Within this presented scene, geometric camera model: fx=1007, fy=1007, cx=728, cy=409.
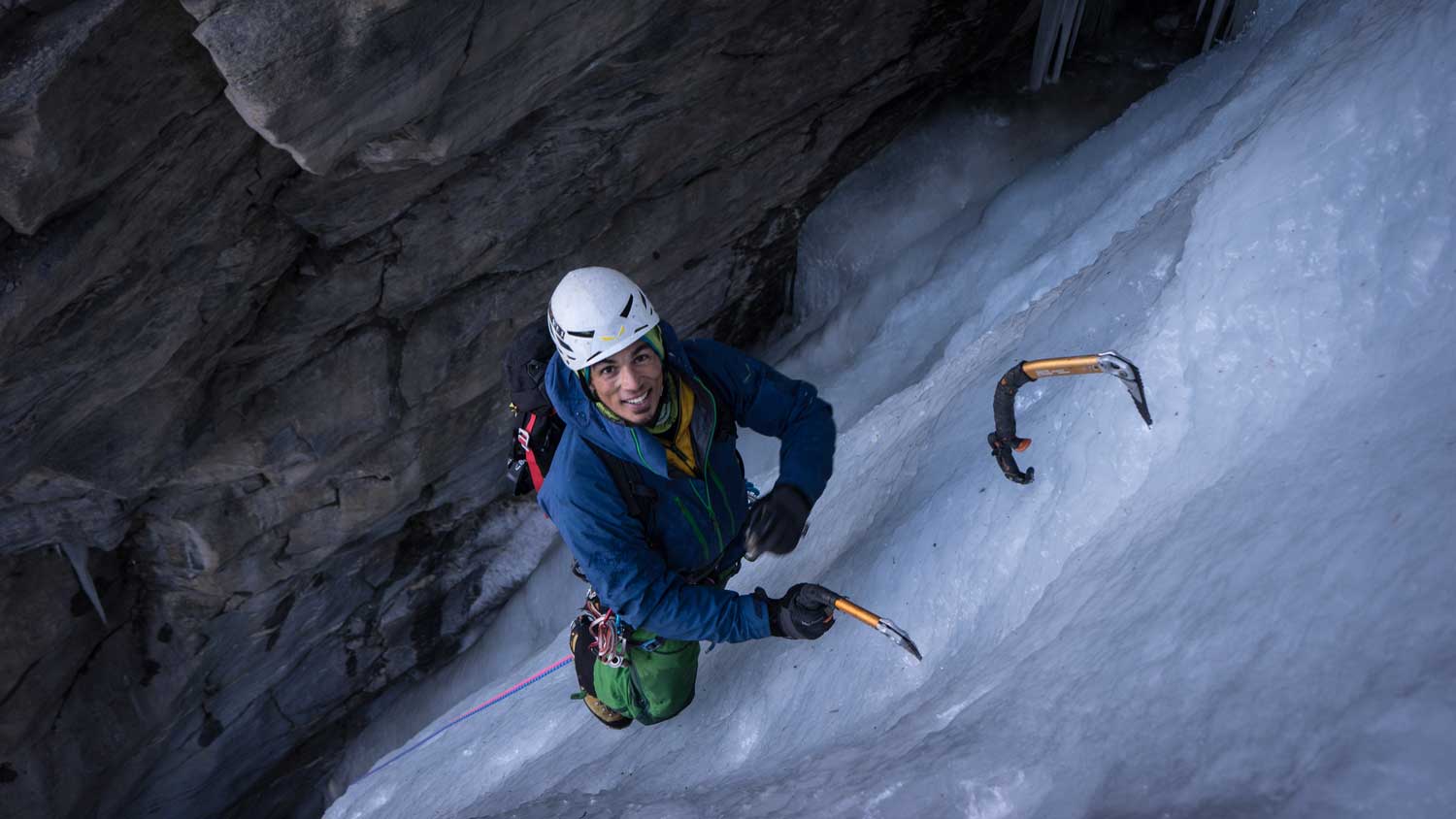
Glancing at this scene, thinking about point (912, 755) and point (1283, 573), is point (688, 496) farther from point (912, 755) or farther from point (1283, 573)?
point (1283, 573)

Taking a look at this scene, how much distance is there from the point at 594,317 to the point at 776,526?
757 millimetres

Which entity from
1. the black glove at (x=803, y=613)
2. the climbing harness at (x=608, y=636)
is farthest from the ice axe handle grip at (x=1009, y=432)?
the climbing harness at (x=608, y=636)

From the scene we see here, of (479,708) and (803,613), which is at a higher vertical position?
(803,613)

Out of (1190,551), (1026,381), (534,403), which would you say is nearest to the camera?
(1190,551)

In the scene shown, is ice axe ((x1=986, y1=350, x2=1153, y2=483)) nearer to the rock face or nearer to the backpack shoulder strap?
the backpack shoulder strap

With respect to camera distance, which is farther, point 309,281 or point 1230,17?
point 1230,17

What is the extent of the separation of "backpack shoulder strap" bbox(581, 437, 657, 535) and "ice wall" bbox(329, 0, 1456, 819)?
2.09 ft

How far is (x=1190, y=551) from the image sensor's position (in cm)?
183

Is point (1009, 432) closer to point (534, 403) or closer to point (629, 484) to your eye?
point (629, 484)

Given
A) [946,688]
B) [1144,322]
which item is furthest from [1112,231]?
[946,688]

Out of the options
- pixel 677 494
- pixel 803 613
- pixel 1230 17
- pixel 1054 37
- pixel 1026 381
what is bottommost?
pixel 1230 17

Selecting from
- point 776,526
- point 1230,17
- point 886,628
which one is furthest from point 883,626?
point 1230,17

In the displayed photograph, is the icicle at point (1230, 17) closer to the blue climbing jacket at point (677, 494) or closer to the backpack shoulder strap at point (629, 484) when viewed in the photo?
the blue climbing jacket at point (677, 494)

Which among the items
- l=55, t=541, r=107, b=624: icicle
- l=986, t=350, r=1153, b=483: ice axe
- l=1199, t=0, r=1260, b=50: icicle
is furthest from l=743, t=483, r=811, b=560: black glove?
l=55, t=541, r=107, b=624: icicle
